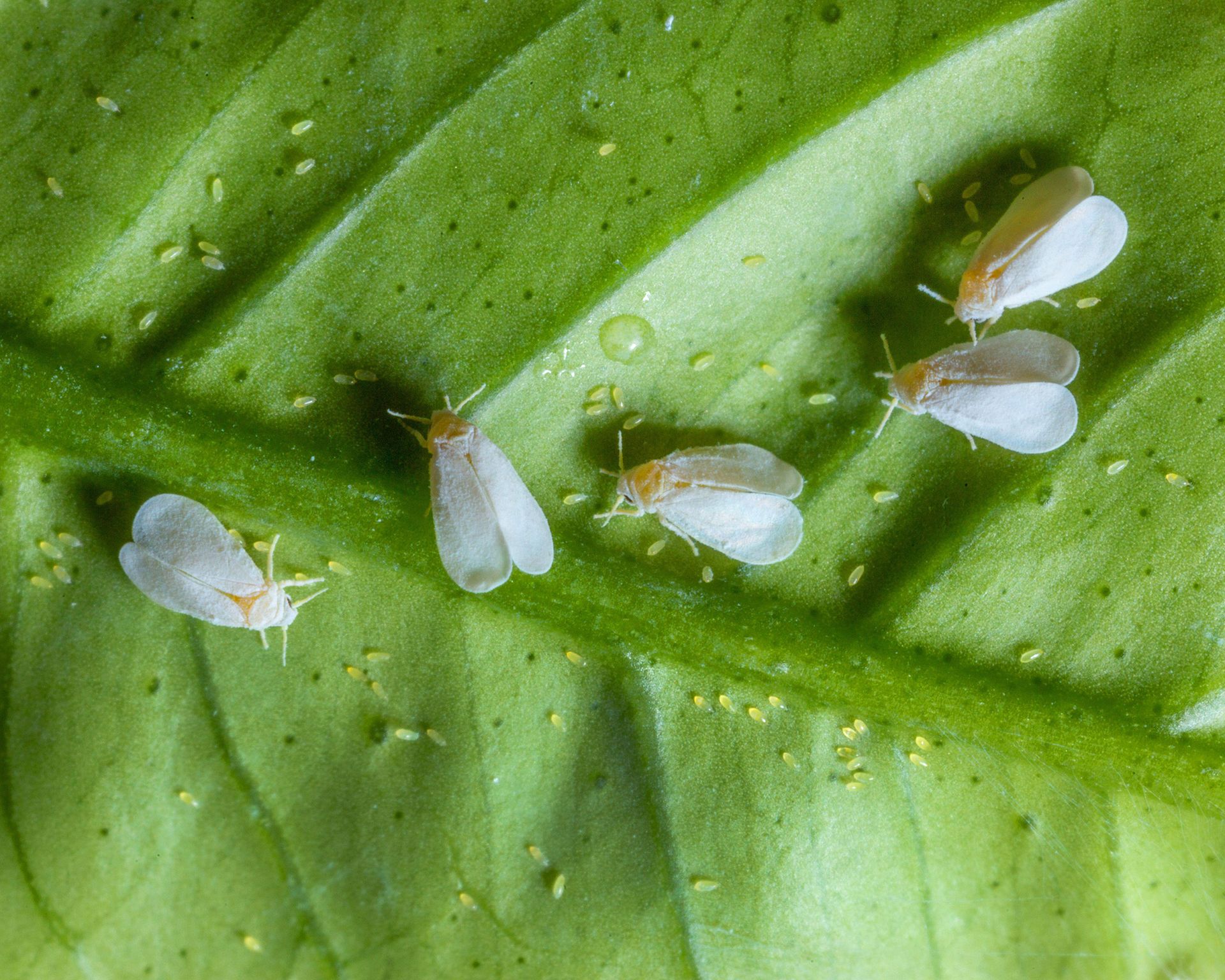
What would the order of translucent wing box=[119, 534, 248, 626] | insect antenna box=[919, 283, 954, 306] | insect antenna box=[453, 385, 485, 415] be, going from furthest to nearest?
1. insect antenna box=[919, 283, 954, 306]
2. insect antenna box=[453, 385, 485, 415]
3. translucent wing box=[119, 534, 248, 626]

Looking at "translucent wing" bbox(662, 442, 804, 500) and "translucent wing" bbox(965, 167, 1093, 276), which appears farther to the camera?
"translucent wing" bbox(662, 442, 804, 500)

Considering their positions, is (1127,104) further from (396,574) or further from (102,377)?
(102,377)

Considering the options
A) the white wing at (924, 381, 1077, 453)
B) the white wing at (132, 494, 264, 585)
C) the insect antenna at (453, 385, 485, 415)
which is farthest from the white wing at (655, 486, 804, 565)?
the white wing at (132, 494, 264, 585)

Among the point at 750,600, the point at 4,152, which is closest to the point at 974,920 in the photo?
the point at 750,600

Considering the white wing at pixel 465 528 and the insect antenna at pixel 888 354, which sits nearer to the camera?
the white wing at pixel 465 528

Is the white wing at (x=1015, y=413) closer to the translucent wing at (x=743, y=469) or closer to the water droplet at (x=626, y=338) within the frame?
the translucent wing at (x=743, y=469)

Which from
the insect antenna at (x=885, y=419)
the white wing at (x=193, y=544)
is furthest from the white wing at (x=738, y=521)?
the white wing at (x=193, y=544)

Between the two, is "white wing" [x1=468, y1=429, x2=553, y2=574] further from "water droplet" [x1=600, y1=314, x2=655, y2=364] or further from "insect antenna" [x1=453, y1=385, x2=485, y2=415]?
"water droplet" [x1=600, y1=314, x2=655, y2=364]
